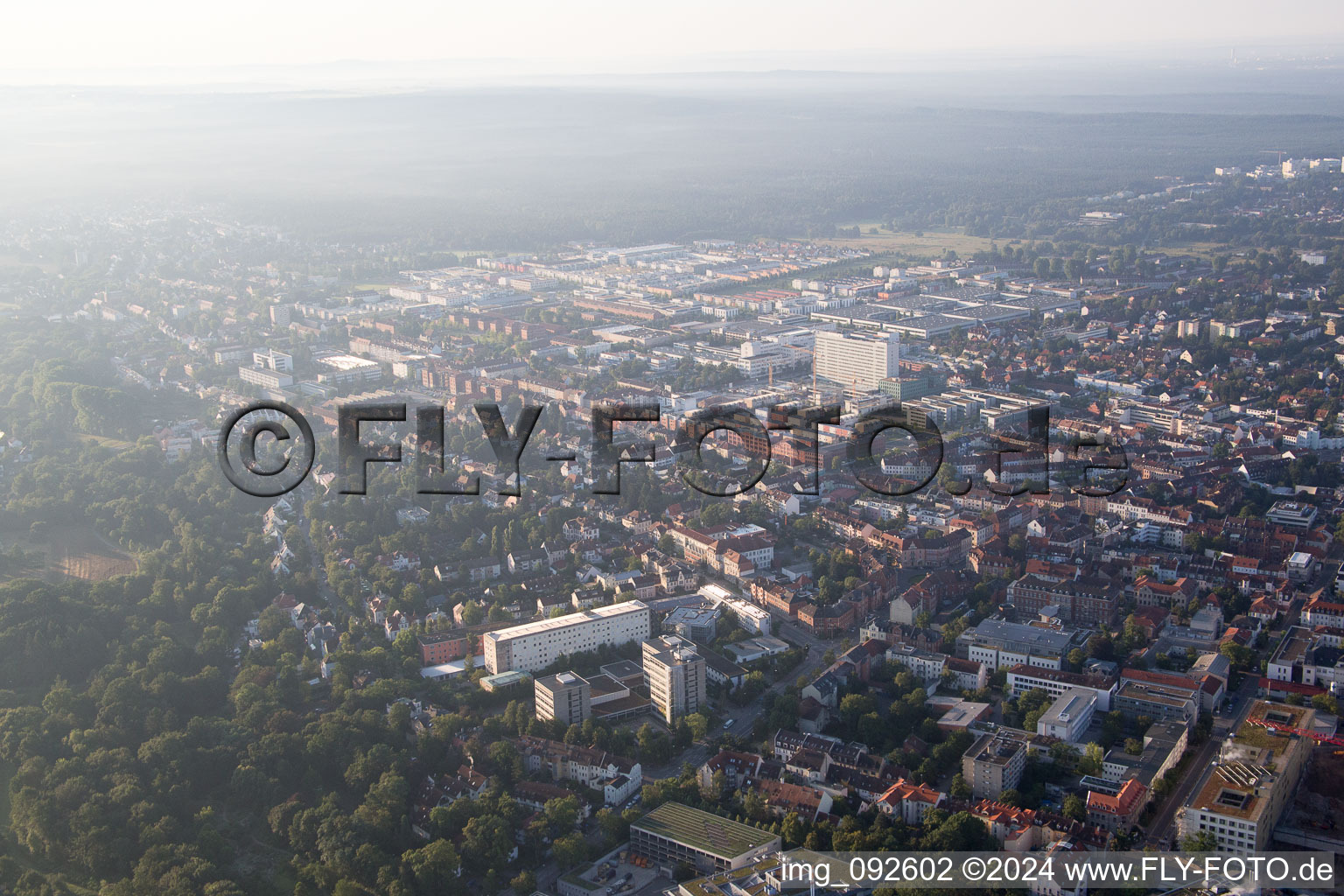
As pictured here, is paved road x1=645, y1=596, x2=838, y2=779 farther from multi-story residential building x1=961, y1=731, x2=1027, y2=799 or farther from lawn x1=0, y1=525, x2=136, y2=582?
lawn x1=0, y1=525, x2=136, y2=582

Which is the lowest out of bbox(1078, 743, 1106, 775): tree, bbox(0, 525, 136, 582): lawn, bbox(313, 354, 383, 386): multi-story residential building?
bbox(0, 525, 136, 582): lawn

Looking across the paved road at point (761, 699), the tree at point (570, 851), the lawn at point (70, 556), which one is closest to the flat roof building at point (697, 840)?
the tree at point (570, 851)

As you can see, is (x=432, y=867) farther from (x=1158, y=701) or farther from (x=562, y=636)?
(x=1158, y=701)

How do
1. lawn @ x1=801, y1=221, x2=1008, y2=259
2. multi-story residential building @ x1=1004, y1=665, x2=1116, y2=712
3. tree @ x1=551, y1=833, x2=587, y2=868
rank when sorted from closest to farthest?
tree @ x1=551, y1=833, x2=587, y2=868
multi-story residential building @ x1=1004, y1=665, x2=1116, y2=712
lawn @ x1=801, y1=221, x2=1008, y2=259

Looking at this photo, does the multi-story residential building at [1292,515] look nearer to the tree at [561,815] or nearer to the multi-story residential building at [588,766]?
the multi-story residential building at [588,766]

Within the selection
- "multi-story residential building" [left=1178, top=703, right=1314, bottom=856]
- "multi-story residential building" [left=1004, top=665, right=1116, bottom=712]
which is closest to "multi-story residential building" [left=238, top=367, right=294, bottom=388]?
"multi-story residential building" [left=1004, top=665, right=1116, bottom=712]

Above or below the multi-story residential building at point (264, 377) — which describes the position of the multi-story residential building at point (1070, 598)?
above

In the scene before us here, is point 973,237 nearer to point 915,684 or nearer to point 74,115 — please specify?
point 915,684
